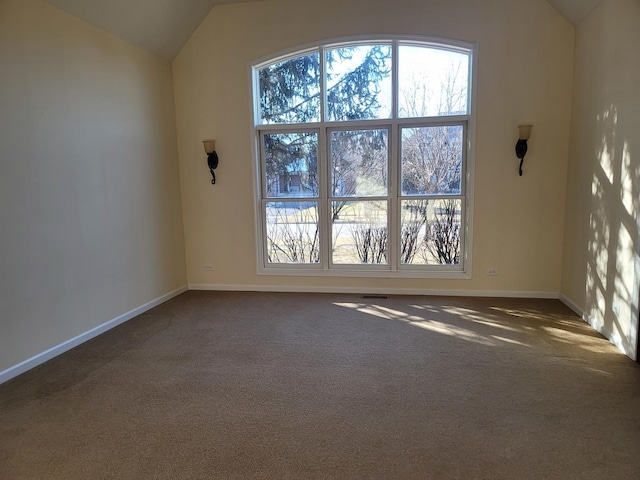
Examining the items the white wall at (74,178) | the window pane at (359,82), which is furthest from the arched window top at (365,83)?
the white wall at (74,178)

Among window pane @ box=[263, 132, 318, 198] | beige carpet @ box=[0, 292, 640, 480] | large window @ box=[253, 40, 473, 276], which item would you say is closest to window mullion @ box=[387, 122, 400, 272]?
large window @ box=[253, 40, 473, 276]

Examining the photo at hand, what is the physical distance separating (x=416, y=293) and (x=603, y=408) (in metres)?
2.47

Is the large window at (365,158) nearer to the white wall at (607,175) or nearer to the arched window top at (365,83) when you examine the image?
the arched window top at (365,83)

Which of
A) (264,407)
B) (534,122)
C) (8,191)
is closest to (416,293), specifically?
(534,122)

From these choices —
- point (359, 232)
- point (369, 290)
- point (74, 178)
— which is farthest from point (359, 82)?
point (74, 178)

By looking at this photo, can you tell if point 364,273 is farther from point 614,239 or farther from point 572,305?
point 614,239

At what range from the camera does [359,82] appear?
4559 mm

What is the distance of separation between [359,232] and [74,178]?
310 centimetres

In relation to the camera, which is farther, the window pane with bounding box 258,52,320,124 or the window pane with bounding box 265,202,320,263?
the window pane with bounding box 265,202,320,263

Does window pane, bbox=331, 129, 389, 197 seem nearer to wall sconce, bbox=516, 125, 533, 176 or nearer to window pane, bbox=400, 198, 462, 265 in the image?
window pane, bbox=400, 198, 462, 265

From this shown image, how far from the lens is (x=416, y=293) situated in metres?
4.66

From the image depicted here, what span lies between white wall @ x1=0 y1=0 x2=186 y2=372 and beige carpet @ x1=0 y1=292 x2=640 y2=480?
43 cm

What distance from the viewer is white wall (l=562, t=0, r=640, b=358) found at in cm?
292

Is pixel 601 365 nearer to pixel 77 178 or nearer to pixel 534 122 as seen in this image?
pixel 534 122
